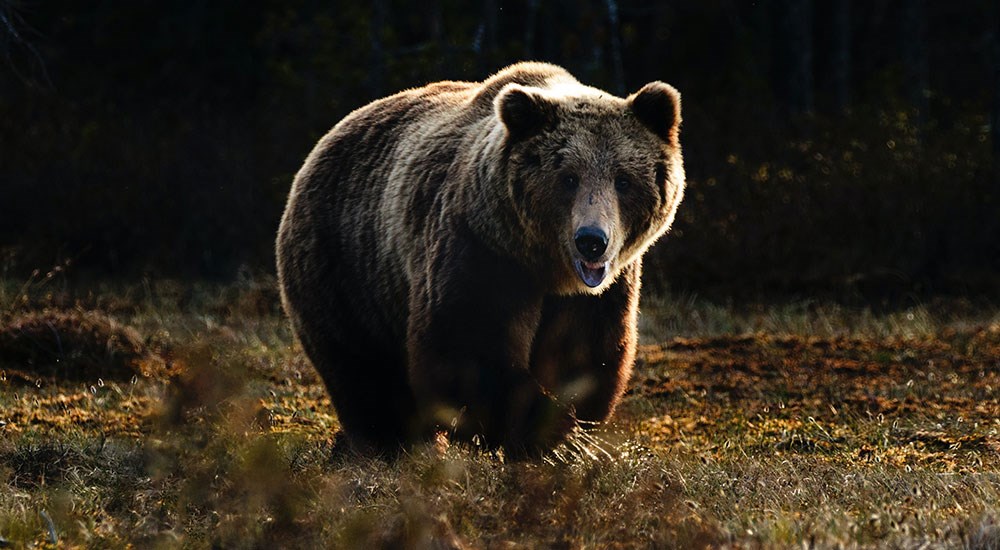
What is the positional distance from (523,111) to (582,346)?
3.20 ft

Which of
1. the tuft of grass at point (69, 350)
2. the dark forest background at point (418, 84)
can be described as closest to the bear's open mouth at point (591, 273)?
the tuft of grass at point (69, 350)

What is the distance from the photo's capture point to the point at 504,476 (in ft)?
15.6

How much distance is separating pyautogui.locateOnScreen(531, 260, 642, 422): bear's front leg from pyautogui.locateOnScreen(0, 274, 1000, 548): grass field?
0.64 ft

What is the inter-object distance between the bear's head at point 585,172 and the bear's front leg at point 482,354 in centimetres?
19

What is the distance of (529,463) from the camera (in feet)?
16.8

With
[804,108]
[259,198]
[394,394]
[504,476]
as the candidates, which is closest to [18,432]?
[394,394]

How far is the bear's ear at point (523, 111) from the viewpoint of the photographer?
17.3 ft

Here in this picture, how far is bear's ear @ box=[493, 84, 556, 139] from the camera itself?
17.3 feet

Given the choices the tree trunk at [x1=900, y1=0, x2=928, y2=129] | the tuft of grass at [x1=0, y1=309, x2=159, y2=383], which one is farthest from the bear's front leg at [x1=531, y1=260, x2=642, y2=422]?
the tree trunk at [x1=900, y1=0, x2=928, y2=129]

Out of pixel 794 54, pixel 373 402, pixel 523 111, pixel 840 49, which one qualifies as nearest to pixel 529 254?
pixel 523 111

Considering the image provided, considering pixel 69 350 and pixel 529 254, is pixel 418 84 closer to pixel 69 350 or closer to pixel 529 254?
pixel 69 350

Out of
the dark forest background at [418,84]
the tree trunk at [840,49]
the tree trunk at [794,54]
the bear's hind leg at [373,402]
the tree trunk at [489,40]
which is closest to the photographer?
the bear's hind leg at [373,402]

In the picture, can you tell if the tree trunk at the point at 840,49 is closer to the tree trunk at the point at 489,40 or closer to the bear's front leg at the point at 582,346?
the tree trunk at the point at 489,40

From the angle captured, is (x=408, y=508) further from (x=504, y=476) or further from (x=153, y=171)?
(x=153, y=171)
